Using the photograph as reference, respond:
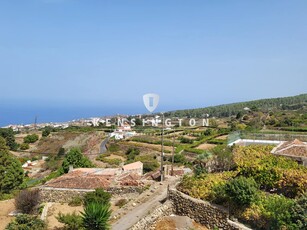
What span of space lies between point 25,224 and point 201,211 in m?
6.63

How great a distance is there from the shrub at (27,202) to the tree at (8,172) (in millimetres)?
9710

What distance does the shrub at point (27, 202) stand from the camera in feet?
51.3

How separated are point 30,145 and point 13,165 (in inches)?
1792

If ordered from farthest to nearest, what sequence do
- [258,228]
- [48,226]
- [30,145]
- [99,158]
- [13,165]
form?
1. [30,145]
2. [99,158]
3. [13,165]
4. [48,226]
5. [258,228]

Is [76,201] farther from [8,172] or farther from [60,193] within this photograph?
[8,172]

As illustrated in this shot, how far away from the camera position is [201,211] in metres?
11.1

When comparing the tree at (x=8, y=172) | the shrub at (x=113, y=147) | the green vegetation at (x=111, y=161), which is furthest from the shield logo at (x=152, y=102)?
the shrub at (x=113, y=147)

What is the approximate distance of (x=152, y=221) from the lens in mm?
11422

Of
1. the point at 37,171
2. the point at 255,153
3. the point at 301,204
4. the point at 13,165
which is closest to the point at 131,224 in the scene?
the point at 301,204

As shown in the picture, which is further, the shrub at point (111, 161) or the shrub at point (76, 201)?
the shrub at point (111, 161)

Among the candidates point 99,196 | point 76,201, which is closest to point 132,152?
point 76,201

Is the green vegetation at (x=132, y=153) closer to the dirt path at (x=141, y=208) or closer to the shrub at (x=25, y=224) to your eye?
the dirt path at (x=141, y=208)

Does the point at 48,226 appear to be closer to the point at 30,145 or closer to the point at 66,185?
the point at 66,185

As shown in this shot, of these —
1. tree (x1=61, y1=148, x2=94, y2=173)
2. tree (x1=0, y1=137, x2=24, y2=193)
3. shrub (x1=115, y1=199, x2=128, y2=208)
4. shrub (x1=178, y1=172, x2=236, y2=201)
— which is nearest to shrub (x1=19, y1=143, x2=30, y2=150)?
tree (x1=61, y1=148, x2=94, y2=173)
